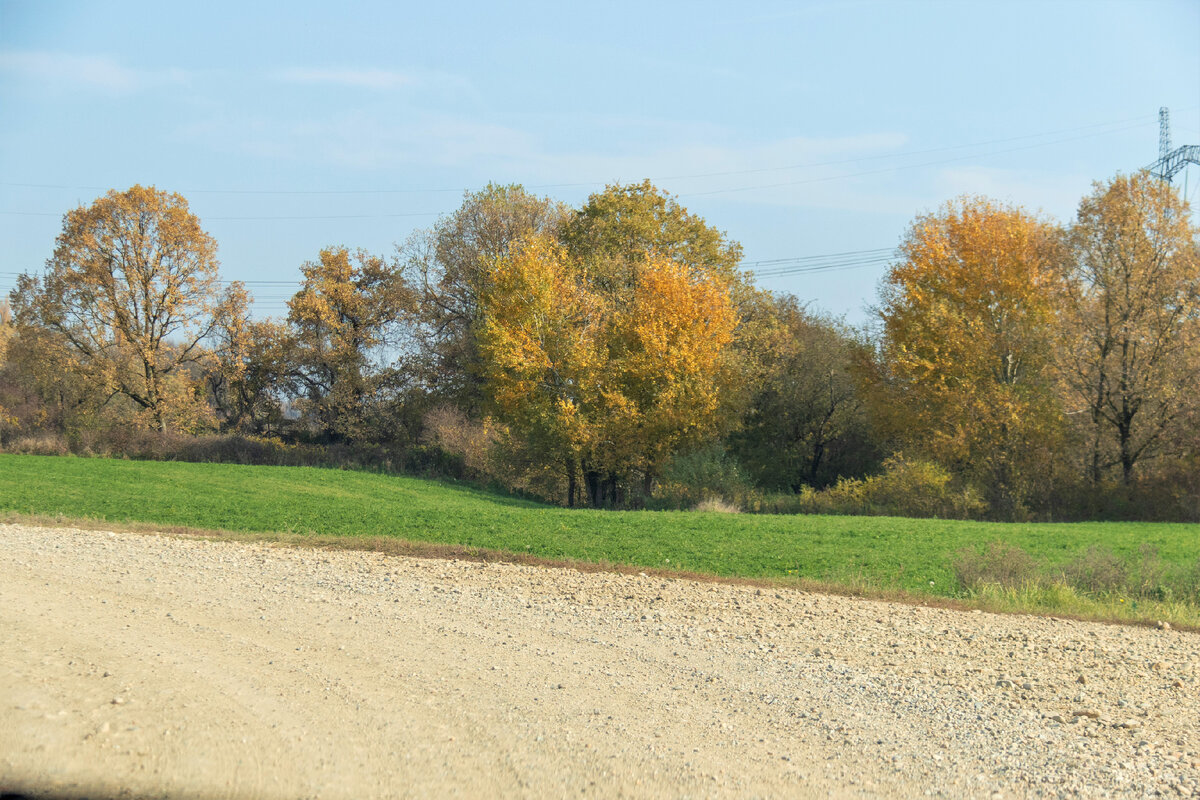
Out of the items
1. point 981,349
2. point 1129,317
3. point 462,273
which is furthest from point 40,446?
point 1129,317

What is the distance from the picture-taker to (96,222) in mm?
42875

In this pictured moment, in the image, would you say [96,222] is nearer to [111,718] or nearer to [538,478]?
[538,478]

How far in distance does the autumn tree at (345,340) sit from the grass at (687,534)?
2075 cm

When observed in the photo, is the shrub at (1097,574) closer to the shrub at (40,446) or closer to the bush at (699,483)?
the bush at (699,483)

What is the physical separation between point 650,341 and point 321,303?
78.9ft

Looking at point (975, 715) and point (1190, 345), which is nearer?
point (975, 715)

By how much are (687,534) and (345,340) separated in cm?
3528

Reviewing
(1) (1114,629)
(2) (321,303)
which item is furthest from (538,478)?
(1) (1114,629)

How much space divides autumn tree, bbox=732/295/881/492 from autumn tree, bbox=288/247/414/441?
2043cm

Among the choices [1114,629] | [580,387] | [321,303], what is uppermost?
[321,303]

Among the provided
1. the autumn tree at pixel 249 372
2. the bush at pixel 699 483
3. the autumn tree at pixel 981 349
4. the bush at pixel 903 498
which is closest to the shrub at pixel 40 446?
the autumn tree at pixel 249 372

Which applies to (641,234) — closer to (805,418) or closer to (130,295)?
(805,418)

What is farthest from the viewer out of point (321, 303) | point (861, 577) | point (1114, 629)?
point (321, 303)

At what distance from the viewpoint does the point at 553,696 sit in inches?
287
